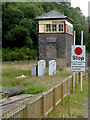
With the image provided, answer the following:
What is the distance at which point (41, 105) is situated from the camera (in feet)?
23.5

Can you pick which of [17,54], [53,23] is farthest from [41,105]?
[17,54]

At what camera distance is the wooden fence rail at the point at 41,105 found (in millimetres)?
5500

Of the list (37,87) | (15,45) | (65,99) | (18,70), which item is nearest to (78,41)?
(15,45)

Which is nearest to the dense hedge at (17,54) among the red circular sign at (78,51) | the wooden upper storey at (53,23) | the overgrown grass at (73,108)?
the wooden upper storey at (53,23)

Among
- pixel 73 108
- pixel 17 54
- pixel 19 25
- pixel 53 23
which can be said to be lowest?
pixel 73 108

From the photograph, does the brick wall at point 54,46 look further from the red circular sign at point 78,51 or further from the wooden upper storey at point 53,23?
the red circular sign at point 78,51

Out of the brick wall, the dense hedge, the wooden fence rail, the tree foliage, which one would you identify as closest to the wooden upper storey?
the brick wall

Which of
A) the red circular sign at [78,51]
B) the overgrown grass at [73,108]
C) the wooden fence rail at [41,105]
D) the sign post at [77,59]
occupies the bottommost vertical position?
the overgrown grass at [73,108]

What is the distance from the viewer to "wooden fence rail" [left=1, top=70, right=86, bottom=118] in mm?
5500

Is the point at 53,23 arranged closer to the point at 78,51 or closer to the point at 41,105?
the point at 78,51

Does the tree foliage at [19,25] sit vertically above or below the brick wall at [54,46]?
above

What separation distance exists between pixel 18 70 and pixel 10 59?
504 inches

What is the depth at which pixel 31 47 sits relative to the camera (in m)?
38.3

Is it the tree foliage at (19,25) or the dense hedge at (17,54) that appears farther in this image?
the tree foliage at (19,25)
